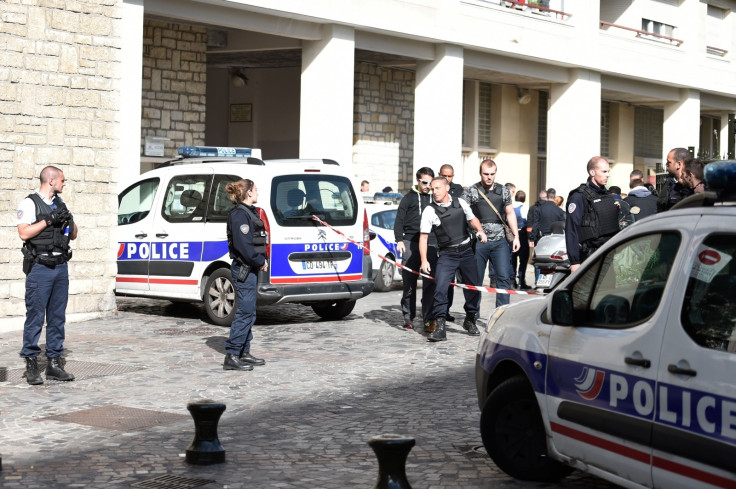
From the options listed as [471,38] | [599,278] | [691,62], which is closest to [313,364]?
[599,278]

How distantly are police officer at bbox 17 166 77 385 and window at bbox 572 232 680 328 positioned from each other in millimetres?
5115

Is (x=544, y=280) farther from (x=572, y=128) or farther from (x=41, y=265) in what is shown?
(x=572, y=128)

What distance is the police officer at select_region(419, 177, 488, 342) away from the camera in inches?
494

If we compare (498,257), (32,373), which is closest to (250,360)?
(32,373)

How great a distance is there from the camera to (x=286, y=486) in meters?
6.38

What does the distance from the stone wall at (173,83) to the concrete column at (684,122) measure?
1653cm

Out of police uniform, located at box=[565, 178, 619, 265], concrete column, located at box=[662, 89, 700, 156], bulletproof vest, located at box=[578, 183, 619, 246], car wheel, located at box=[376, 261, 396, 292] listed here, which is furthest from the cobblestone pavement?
concrete column, located at box=[662, 89, 700, 156]

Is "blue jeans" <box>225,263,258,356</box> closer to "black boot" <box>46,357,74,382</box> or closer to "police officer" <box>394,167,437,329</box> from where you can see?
"black boot" <box>46,357,74,382</box>

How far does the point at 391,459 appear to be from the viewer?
5.59m

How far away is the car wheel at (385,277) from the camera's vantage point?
63.4 feet

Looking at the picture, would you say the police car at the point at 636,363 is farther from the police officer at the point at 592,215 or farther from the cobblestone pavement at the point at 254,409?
the police officer at the point at 592,215

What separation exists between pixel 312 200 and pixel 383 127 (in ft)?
46.0

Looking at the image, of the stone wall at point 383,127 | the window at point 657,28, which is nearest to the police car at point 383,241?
the stone wall at point 383,127

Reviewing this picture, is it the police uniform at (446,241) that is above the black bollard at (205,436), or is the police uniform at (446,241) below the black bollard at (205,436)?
above
